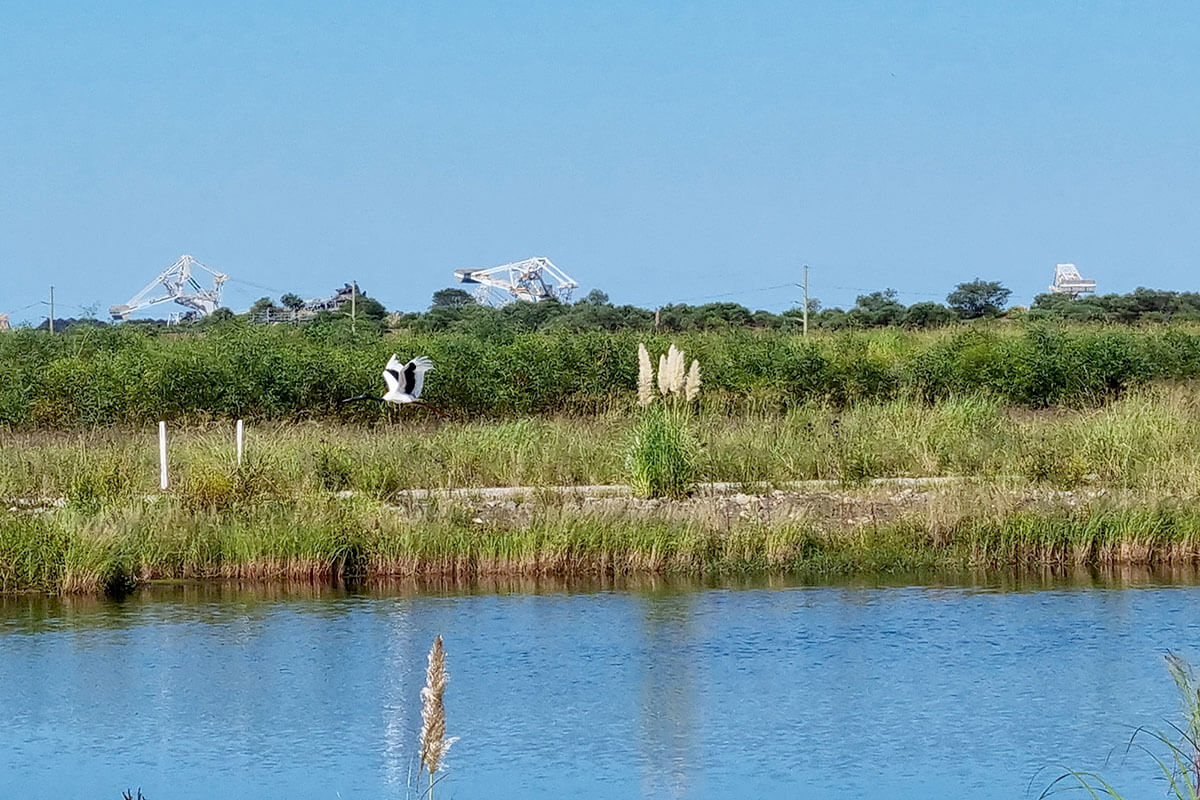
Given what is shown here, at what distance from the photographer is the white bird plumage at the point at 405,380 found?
69.4ft

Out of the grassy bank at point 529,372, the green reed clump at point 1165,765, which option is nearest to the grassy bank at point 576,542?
the green reed clump at point 1165,765

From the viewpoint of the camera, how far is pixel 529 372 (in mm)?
31188

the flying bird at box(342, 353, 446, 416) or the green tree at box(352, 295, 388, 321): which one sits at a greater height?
the green tree at box(352, 295, 388, 321)

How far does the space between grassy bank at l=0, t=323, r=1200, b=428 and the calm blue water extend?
13.9 meters

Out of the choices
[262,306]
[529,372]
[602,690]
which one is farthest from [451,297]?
[602,690]

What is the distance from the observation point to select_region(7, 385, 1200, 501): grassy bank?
18.4 metres

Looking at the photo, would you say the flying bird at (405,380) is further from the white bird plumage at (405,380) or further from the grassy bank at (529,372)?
the grassy bank at (529,372)

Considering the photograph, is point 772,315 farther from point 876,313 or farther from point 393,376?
point 393,376

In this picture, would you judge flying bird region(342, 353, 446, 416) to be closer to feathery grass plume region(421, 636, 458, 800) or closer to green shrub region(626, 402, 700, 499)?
green shrub region(626, 402, 700, 499)

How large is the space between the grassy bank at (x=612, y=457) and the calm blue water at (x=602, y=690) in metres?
3.12

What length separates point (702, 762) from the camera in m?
9.59

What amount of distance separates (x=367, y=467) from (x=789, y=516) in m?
4.97

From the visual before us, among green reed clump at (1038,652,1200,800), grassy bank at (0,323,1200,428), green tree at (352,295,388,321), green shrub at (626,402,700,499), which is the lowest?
green reed clump at (1038,652,1200,800)

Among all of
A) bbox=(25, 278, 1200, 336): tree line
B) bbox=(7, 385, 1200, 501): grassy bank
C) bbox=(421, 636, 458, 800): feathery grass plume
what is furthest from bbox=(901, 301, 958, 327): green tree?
bbox=(421, 636, 458, 800): feathery grass plume
